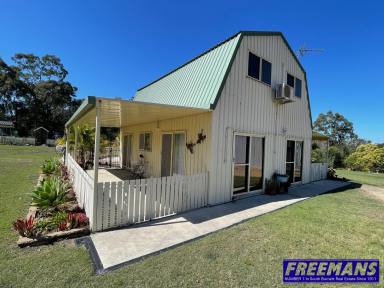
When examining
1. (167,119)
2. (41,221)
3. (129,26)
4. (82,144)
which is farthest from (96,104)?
(129,26)

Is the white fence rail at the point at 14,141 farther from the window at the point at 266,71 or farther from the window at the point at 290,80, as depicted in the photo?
the window at the point at 290,80

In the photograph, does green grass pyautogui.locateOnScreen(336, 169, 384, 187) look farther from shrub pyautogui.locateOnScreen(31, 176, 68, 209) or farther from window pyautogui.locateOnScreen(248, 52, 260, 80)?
shrub pyautogui.locateOnScreen(31, 176, 68, 209)

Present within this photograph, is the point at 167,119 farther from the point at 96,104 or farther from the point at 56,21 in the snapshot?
the point at 56,21

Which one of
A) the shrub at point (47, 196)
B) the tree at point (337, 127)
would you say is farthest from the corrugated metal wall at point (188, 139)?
the tree at point (337, 127)

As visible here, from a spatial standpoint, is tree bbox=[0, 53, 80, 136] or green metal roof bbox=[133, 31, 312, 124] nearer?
green metal roof bbox=[133, 31, 312, 124]

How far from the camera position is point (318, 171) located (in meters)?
12.3

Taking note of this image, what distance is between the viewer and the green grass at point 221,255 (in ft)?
9.47

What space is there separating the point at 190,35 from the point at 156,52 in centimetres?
490

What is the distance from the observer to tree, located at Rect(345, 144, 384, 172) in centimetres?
2236

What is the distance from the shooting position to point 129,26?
13.9 metres

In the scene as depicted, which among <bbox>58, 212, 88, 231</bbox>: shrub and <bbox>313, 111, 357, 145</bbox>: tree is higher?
<bbox>313, 111, 357, 145</bbox>: tree

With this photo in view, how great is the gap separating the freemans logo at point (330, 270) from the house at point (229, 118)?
311 centimetres

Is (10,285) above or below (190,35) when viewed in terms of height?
below

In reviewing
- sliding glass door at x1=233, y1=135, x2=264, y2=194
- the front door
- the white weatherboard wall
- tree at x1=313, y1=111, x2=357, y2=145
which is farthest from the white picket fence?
tree at x1=313, y1=111, x2=357, y2=145
